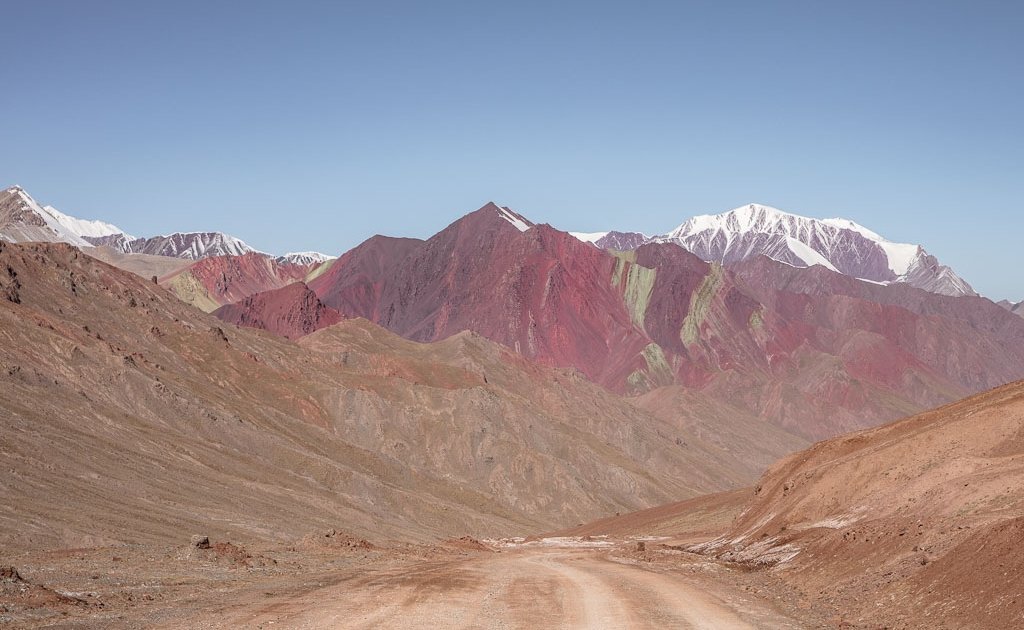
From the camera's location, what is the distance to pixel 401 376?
15350 centimetres

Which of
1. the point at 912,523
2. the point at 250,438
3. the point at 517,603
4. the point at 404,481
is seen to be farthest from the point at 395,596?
the point at 404,481

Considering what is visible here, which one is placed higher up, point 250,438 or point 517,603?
point 517,603

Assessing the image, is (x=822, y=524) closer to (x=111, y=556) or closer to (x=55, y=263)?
(x=111, y=556)

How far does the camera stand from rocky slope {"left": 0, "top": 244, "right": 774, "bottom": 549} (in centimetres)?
6341

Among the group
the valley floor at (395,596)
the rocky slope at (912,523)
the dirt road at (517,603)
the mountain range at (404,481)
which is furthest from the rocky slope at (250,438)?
the rocky slope at (912,523)

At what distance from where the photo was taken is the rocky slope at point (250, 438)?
63406 millimetres

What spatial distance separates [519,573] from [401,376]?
117 meters

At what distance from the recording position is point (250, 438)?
96.9m

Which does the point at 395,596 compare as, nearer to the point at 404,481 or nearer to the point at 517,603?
the point at 517,603

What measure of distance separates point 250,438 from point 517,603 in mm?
73724

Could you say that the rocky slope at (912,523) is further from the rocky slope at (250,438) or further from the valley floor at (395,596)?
the rocky slope at (250,438)

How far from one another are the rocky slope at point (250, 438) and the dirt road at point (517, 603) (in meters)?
23.2

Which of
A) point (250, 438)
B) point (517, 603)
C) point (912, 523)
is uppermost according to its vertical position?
point (912, 523)

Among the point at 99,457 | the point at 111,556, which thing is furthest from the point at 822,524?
the point at 99,457
